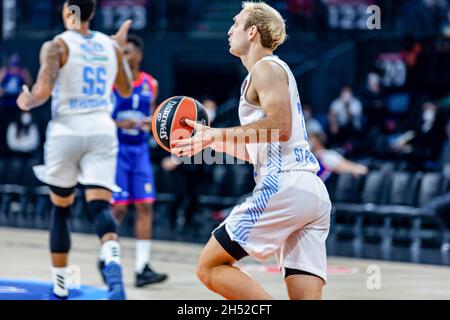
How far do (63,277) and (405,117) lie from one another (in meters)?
9.73

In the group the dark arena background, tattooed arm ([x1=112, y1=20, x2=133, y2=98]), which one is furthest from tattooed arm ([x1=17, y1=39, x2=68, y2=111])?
the dark arena background

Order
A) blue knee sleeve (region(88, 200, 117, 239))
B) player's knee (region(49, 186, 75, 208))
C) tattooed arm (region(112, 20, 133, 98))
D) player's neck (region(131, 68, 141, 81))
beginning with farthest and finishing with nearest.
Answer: player's neck (region(131, 68, 141, 81)) < tattooed arm (region(112, 20, 133, 98)) < player's knee (region(49, 186, 75, 208)) < blue knee sleeve (region(88, 200, 117, 239))

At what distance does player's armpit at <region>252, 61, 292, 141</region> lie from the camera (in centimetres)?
484

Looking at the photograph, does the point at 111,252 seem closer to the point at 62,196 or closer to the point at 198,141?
the point at 62,196

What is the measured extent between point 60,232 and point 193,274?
7.72ft

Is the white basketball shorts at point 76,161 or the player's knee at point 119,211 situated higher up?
the white basketball shorts at point 76,161

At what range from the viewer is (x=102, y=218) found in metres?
7.13

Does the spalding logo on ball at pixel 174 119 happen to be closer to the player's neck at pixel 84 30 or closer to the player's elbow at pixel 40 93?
the player's elbow at pixel 40 93

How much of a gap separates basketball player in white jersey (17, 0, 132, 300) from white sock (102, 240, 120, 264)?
0.03m

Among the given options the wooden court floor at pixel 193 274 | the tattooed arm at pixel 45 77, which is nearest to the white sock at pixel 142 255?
the wooden court floor at pixel 193 274

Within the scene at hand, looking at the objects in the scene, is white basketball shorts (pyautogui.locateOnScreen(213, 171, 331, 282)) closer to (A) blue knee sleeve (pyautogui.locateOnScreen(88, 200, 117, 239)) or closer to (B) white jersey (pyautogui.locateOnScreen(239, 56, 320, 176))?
(B) white jersey (pyautogui.locateOnScreen(239, 56, 320, 176))

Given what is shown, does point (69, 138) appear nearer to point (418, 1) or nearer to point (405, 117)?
point (405, 117)

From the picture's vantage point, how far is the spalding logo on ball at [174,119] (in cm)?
507

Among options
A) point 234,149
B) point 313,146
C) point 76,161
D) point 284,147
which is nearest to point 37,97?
point 76,161
